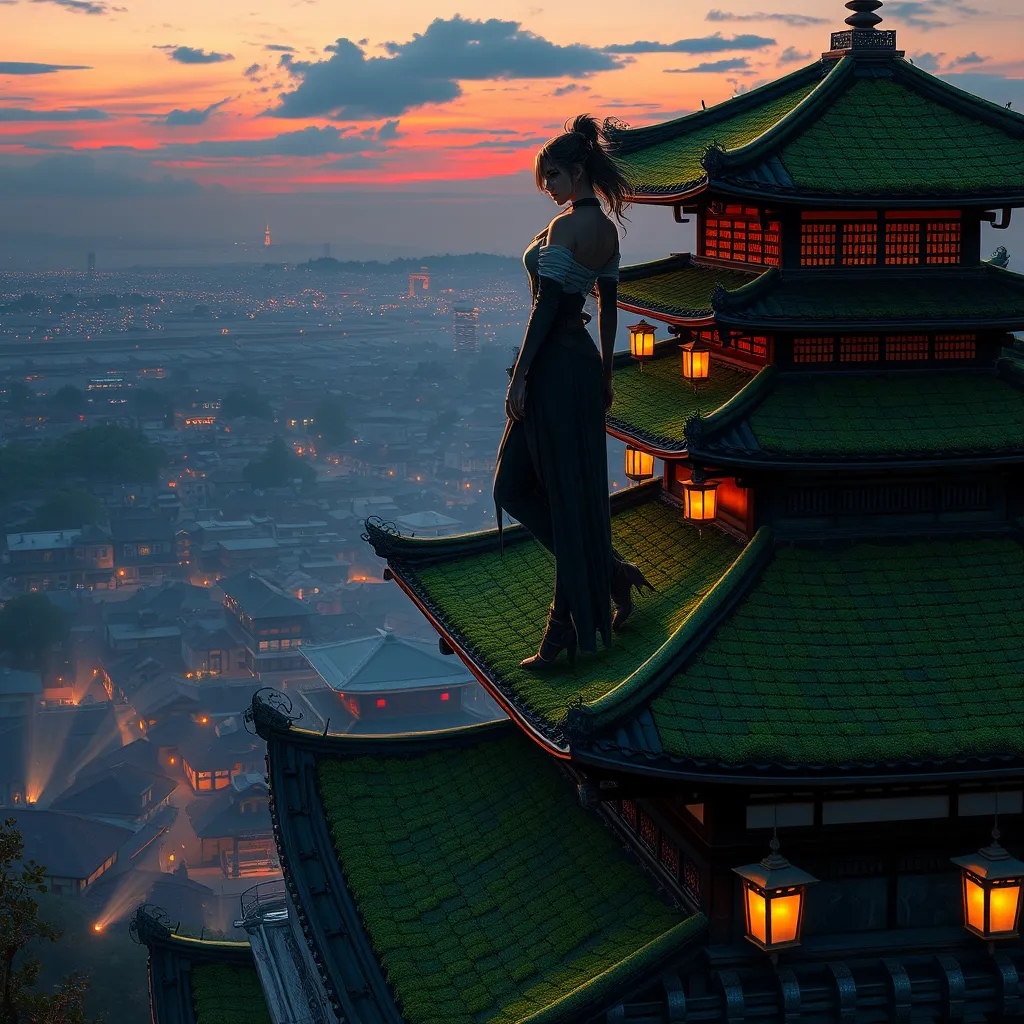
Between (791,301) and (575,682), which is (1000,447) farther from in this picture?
(575,682)

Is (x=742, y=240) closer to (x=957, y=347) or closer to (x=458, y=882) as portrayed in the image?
(x=957, y=347)

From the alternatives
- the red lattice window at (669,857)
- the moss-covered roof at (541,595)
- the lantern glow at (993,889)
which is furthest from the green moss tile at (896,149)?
the red lattice window at (669,857)

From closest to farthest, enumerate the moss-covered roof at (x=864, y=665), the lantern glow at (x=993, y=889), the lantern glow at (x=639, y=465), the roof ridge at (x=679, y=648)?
the roof ridge at (x=679, y=648) → the moss-covered roof at (x=864, y=665) → the lantern glow at (x=993, y=889) → the lantern glow at (x=639, y=465)

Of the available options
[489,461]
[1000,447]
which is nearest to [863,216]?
[1000,447]

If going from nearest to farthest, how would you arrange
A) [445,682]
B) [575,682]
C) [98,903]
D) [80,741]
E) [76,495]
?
[575,682]
[98,903]
[445,682]
[80,741]
[76,495]

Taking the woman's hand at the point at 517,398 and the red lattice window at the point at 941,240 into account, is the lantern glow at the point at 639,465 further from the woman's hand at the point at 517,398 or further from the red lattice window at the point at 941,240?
the woman's hand at the point at 517,398

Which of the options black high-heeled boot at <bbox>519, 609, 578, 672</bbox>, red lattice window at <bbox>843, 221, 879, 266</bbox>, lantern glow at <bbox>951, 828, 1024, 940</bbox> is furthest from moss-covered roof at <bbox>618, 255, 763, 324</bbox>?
lantern glow at <bbox>951, 828, 1024, 940</bbox>
